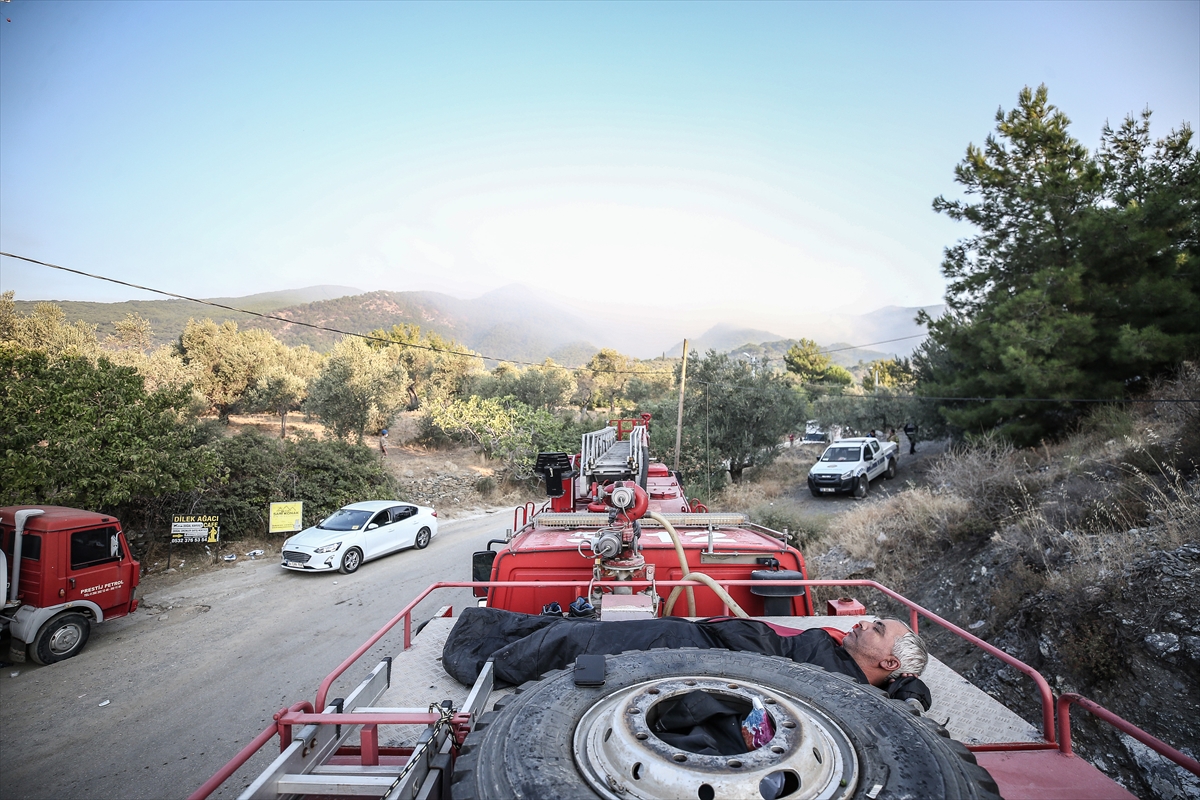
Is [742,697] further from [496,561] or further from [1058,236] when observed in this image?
[1058,236]

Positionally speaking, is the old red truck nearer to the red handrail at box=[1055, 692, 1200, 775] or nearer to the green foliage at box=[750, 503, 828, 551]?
the red handrail at box=[1055, 692, 1200, 775]

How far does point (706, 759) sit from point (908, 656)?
6.24ft

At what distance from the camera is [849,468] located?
1892cm

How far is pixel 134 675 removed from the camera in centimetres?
760

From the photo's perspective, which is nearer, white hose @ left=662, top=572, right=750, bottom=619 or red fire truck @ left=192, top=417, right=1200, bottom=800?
red fire truck @ left=192, top=417, right=1200, bottom=800

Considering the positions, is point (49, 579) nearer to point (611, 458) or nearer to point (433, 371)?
point (611, 458)

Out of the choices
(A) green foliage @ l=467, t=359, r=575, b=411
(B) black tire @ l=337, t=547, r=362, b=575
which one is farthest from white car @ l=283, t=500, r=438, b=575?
(A) green foliage @ l=467, t=359, r=575, b=411

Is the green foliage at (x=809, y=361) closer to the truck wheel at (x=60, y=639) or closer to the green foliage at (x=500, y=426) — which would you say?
the green foliage at (x=500, y=426)

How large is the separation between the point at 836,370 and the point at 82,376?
213 feet

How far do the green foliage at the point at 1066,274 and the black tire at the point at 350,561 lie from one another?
16147 millimetres

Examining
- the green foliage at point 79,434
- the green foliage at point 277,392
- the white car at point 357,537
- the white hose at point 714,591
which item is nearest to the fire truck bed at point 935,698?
the white hose at point 714,591

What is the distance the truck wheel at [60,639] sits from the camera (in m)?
7.89

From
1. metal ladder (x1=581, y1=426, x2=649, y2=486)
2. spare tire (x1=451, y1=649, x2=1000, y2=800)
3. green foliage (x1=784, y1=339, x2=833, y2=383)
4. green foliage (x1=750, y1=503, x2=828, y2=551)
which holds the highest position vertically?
green foliage (x1=784, y1=339, x2=833, y2=383)

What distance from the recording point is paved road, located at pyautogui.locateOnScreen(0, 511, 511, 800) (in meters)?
5.38
